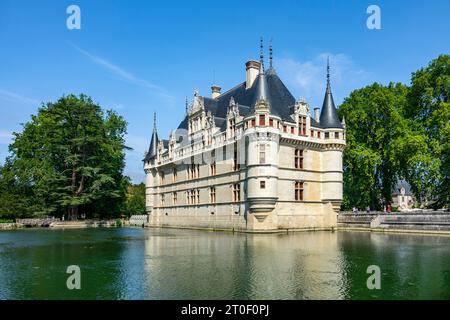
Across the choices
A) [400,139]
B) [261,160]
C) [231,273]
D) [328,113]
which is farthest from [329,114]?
[231,273]

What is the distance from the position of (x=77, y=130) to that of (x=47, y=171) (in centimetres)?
555

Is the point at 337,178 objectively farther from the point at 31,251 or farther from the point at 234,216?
the point at 31,251

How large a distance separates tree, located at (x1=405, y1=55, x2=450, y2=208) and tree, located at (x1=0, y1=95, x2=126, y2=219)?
99.3 ft

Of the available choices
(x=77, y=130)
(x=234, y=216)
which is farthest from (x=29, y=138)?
(x=234, y=216)

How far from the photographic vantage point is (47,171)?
4394 cm

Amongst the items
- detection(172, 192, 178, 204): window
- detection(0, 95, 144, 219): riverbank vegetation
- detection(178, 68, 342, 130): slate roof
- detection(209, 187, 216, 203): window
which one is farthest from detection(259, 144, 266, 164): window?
detection(0, 95, 144, 219): riverbank vegetation

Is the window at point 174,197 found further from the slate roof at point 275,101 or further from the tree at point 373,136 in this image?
the tree at point 373,136

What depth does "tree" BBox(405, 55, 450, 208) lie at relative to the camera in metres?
30.6

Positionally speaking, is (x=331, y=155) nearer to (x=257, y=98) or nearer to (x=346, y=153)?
(x=346, y=153)

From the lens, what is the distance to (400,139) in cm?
3203

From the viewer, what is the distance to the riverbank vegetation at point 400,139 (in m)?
31.0

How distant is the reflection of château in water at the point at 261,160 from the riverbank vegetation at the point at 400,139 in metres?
3.93

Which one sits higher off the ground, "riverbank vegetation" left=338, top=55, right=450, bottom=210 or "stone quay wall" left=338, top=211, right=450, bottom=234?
"riverbank vegetation" left=338, top=55, right=450, bottom=210

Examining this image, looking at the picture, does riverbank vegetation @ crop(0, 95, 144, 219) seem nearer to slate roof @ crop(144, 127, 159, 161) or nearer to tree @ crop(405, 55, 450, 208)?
slate roof @ crop(144, 127, 159, 161)
